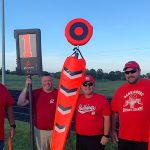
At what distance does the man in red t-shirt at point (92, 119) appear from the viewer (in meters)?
5.64

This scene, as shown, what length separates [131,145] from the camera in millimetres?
5496

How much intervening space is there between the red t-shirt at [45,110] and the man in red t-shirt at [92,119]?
630 mm

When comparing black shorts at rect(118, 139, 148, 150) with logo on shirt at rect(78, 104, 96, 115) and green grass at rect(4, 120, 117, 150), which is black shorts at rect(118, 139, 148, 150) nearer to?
logo on shirt at rect(78, 104, 96, 115)

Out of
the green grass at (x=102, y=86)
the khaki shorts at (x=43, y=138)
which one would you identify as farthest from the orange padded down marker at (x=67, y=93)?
the green grass at (x=102, y=86)

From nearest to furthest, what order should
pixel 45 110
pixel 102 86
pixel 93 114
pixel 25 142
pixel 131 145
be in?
pixel 131 145, pixel 93 114, pixel 45 110, pixel 25 142, pixel 102 86

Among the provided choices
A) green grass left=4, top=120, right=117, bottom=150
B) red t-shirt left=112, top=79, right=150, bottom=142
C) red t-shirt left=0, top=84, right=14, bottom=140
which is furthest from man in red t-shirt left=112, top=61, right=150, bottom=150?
green grass left=4, top=120, right=117, bottom=150

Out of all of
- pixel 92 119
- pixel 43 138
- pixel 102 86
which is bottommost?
pixel 102 86

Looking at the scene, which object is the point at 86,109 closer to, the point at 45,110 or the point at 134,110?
the point at 134,110

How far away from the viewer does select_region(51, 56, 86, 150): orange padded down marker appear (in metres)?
5.16

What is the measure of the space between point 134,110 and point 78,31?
1421 millimetres

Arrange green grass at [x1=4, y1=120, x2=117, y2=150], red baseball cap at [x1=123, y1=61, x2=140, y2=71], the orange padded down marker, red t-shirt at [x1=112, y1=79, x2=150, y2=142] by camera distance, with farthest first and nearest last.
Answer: green grass at [x1=4, y1=120, x2=117, y2=150]
red baseball cap at [x1=123, y1=61, x2=140, y2=71]
red t-shirt at [x1=112, y1=79, x2=150, y2=142]
the orange padded down marker

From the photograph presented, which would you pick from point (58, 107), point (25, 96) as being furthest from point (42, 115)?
point (58, 107)

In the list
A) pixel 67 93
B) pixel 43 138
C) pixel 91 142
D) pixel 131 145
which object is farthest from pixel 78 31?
pixel 43 138

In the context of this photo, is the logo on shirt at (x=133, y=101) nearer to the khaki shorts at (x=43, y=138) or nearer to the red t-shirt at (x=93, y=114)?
the red t-shirt at (x=93, y=114)
